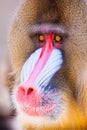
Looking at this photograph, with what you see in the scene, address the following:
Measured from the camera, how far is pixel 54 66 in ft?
3.64

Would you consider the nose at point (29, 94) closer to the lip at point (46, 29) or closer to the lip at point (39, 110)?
the lip at point (39, 110)

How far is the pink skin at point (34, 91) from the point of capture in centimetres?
107

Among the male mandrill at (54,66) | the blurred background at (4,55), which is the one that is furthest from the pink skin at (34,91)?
the blurred background at (4,55)

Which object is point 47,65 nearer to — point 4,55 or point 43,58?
point 43,58

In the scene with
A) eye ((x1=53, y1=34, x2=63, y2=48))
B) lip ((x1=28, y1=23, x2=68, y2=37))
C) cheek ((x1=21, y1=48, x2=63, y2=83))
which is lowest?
cheek ((x1=21, y1=48, x2=63, y2=83))

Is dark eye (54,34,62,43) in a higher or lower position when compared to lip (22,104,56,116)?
higher

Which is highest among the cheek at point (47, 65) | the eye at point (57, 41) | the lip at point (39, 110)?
the eye at point (57, 41)

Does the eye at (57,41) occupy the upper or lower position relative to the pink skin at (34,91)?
upper

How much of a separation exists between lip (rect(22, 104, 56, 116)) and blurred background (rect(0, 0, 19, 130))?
0.44 ft

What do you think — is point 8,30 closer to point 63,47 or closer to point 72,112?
point 63,47

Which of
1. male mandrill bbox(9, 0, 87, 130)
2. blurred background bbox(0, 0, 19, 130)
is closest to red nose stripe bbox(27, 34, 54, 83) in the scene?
male mandrill bbox(9, 0, 87, 130)

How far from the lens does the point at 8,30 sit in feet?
3.90

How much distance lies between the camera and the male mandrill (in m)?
1.10

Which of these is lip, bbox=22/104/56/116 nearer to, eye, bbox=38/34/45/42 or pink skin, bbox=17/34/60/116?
pink skin, bbox=17/34/60/116
